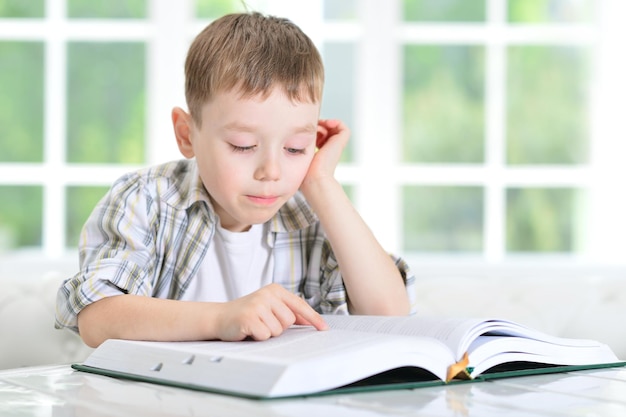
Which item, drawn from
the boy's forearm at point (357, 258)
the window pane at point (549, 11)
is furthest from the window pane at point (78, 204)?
the boy's forearm at point (357, 258)

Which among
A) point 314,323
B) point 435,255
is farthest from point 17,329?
point 435,255

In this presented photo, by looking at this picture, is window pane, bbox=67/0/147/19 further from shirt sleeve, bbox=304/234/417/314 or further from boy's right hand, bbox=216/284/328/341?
boy's right hand, bbox=216/284/328/341

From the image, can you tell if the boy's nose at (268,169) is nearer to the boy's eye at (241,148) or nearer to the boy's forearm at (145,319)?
the boy's eye at (241,148)

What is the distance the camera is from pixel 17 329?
2143mm

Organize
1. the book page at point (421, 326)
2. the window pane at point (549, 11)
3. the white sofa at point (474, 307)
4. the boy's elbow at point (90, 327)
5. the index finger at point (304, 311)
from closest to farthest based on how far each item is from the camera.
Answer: the book page at point (421, 326) → the index finger at point (304, 311) → the boy's elbow at point (90, 327) → the white sofa at point (474, 307) → the window pane at point (549, 11)

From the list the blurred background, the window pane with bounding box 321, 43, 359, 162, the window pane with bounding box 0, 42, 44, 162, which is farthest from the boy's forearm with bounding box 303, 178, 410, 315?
the window pane with bounding box 0, 42, 44, 162

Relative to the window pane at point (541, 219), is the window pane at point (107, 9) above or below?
above

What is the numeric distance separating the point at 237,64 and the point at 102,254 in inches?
14.8

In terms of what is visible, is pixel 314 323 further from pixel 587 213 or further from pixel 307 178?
pixel 587 213

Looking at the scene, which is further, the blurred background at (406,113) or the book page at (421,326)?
the blurred background at (406,113)

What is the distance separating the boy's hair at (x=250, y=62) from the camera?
153 centimetres

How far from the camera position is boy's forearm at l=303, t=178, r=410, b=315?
1.64 meters

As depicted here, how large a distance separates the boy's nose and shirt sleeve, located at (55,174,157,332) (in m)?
0.24

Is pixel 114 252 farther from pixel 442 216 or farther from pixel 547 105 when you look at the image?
pixel 547 105
